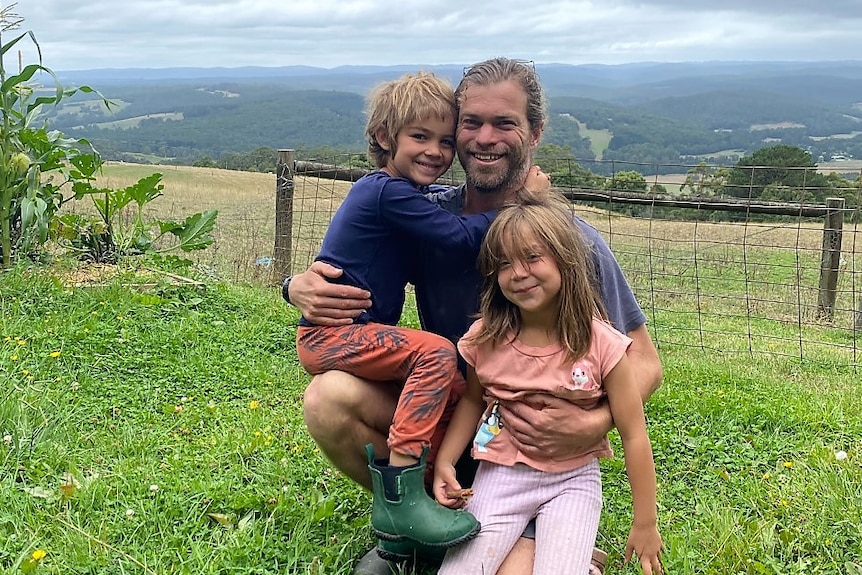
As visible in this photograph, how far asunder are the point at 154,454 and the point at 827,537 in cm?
260

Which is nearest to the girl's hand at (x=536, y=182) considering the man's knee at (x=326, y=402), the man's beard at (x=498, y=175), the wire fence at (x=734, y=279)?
the man's beard at (x=498, y=175)

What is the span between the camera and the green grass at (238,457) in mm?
2578

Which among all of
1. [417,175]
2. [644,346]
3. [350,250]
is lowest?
[644,346]

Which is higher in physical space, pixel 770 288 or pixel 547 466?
pixel 547 466

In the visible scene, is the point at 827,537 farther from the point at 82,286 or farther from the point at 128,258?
the point at 128,258

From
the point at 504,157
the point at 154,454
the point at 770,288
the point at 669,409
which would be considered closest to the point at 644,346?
the point at 504,157

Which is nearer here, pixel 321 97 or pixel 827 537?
pixel 827 537

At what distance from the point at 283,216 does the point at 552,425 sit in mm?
5690

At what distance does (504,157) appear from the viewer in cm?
253

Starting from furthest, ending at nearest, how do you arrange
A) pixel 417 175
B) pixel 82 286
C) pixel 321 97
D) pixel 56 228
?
pixel 321 97 → pixel 56 228 → pixel 82 286 → pixel 417 175

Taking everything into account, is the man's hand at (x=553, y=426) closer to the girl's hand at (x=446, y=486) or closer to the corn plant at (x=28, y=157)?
the girl's hand at (x=446, y=486)

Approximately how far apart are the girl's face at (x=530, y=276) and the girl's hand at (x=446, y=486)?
1.86 ft

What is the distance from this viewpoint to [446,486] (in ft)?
7.98

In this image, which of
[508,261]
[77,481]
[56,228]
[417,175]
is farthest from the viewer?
[56,228]
